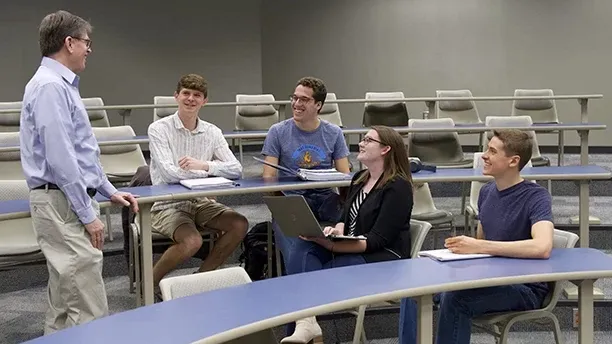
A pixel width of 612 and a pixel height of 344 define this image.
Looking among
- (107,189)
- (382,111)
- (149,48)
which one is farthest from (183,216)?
(149,48)

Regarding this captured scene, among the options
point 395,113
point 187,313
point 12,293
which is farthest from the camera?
point 395,113

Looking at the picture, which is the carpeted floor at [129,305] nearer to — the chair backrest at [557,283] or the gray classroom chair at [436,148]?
the gray classroom chair at [436,148]

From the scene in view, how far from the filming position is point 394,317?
14.2 feet

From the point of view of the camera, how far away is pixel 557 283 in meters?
3.04

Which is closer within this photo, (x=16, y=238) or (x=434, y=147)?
(x=16, y=238)

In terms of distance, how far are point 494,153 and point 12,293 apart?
10.1 ft

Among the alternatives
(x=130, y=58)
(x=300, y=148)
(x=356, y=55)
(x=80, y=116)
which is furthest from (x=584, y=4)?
(x=80, y=116)

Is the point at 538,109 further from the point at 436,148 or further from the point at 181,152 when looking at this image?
the point at 181,152

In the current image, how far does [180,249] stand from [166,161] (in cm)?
48

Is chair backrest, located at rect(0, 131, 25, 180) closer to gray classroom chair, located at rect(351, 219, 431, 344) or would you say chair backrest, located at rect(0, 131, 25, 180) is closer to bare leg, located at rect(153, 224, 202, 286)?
bare leg, located at rect(153, 224, 202, 286)

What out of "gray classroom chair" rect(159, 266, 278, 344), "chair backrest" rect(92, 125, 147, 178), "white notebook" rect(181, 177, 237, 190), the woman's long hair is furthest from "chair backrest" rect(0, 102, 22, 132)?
"gray classroom chair" rect(159, 266, 278, 344)

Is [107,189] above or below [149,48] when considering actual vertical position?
below

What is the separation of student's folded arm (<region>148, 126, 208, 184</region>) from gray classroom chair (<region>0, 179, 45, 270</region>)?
684mm

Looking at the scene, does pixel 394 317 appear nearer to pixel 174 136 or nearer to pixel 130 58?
pixel 174 136
